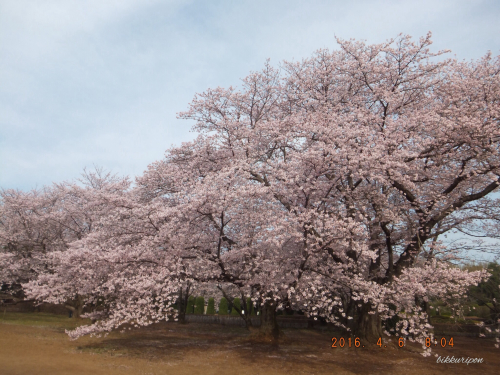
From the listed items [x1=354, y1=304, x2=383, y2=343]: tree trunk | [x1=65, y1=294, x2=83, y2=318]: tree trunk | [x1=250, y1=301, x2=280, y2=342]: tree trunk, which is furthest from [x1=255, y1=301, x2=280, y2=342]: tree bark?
[x1=65, y1=294, x2=83, y2=318]: tree trunk

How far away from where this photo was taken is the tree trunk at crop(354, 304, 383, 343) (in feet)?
49.2

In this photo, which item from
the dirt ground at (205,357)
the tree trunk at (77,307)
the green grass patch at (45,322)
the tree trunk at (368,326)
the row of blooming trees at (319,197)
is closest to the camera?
the dirt ground at (205,357)

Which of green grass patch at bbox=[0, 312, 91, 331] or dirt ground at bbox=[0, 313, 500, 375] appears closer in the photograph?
dirt ground at bbox=[0, 313, 500, 375]

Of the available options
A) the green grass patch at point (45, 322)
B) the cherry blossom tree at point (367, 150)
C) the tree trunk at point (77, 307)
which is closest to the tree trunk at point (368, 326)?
the cherry blossom tree at point (367, 150)

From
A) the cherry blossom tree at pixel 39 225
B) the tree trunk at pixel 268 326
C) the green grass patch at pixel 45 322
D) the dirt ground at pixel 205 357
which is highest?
the cherry blossom tree at pixel 39 225

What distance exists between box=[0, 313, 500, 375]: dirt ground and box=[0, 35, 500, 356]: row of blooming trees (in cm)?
116

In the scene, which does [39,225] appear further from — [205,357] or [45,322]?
[205,357]

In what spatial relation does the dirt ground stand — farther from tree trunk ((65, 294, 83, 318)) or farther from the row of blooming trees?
tree trunk ((65, 294, 83, 318))

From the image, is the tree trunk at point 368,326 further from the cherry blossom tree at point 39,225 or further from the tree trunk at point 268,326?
the cherry blossom tree at point 39,225

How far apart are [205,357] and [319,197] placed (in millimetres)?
7217

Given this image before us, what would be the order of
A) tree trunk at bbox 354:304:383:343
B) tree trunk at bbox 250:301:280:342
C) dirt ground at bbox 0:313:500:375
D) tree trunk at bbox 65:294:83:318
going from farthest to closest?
tree trunk at bbox 65:294:83:318, tree trunk at bbox 250:301:280:342, tree trunk at bbox 354:304:383:343, dirt ground at bbox 0:313:500:375

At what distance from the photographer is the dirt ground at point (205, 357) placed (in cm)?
1098

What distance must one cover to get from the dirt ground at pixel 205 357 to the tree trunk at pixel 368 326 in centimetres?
45

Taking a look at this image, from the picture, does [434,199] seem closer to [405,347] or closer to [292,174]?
[292,174]
